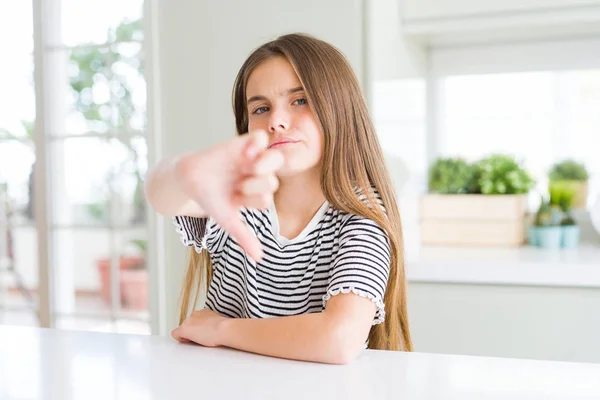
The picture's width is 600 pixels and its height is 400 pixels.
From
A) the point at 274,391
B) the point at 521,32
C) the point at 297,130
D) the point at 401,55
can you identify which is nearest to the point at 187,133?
the point at 401,55

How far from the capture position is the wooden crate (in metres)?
1.97

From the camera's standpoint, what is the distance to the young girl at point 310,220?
3.05ft

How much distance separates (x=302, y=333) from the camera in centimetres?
82

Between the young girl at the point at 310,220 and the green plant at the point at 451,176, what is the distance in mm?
1051

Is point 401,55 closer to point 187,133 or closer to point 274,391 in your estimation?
point 187,133

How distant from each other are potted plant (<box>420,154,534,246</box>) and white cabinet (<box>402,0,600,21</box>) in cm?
50

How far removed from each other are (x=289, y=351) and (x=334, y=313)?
0.37 ft

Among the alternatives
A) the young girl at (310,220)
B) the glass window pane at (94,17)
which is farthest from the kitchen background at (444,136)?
the glass window pane at (94,17)

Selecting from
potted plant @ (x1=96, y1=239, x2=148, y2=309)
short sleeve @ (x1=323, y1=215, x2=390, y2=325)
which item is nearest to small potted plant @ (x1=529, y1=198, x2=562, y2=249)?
short sleeve @ (x1=323, y1=215, x2=390, y2=325)

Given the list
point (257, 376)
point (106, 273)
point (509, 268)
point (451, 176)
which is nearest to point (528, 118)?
point (451, 176)

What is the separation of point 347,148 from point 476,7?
950 millimetres

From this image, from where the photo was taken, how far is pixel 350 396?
59cm

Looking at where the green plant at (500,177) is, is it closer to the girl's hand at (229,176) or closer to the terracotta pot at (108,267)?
the girl's hand at (229,176)

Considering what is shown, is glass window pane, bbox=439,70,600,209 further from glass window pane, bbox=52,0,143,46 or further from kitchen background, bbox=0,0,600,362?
glass window pane, bbox=52,0,143,46
